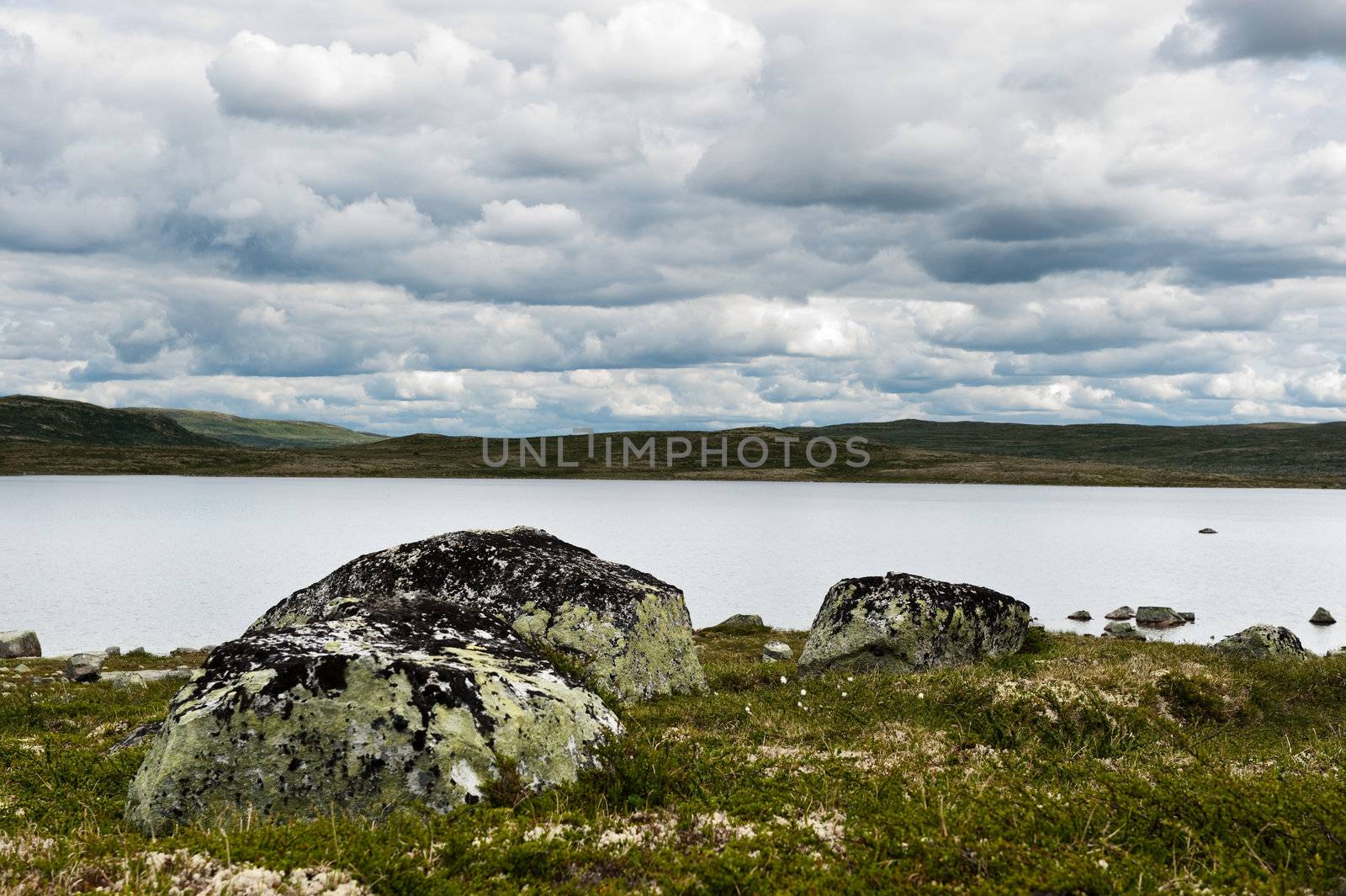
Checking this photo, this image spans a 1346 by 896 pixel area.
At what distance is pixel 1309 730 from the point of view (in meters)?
14.2

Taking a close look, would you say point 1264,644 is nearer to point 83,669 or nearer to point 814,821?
point 814,821

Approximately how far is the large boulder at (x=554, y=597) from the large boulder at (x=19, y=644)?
20.3 m

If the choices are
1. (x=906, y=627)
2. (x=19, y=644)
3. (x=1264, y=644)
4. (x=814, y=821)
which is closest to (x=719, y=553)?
(x=1264, y=644)

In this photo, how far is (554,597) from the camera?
1670 cm

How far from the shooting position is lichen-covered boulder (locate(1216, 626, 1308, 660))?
26.1 meters

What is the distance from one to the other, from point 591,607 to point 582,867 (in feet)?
33.0

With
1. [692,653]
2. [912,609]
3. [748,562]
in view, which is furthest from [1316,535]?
[692,653]

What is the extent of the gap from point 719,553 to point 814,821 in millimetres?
71522

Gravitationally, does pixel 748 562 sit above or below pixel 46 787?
below

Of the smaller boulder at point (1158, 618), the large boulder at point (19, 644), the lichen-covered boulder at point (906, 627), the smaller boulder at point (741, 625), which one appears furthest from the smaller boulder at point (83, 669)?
the smaller boulder at point (1158, 618)

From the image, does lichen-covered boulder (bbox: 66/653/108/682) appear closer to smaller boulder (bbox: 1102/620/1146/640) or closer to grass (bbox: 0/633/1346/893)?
grass (bbox: 0/633/1346/893)

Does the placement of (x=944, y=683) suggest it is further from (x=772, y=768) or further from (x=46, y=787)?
(x=46, y=787)

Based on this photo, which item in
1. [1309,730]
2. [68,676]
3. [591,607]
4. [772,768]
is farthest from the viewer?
[68,676]

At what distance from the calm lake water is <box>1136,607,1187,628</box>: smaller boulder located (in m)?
1.32
